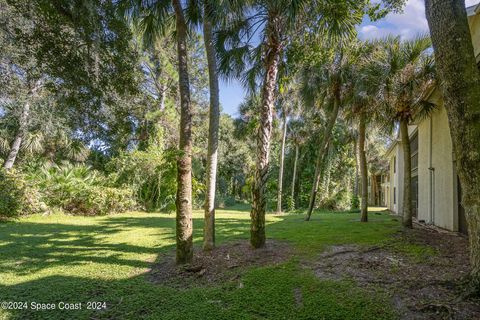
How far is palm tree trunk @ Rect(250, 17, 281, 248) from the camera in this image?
23.0 ft

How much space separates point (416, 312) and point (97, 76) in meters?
6.28

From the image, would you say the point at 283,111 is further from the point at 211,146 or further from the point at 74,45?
the point at 74,45

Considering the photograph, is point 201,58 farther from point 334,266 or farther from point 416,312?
point 416,312

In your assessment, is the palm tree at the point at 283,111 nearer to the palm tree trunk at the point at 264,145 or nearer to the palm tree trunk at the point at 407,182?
the palm tree trunk at the point at 407,182

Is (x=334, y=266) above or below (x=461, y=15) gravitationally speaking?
below

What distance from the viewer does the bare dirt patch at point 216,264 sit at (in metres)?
5.17

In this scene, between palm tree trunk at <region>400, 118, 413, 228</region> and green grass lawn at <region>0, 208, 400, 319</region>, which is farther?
palm tree trunk at <region>400, 118, 413, 228</region>

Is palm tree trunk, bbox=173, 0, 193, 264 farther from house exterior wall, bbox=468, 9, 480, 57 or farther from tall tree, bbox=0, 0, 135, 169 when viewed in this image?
house exterior wall, bbox=468, 9, 480, 57

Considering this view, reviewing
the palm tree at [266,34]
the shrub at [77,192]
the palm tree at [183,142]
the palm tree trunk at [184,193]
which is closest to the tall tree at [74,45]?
the palm tree at [183,142]

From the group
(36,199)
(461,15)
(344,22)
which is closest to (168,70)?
(36,199)

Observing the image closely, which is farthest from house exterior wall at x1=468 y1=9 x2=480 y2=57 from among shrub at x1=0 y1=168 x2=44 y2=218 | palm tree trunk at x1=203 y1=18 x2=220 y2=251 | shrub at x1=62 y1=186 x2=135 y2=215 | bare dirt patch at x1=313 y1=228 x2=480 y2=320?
shrub at x1=0 y1=168 x2=44 y2=218

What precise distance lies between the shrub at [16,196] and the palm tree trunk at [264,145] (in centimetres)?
1044

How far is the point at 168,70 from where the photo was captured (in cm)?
1978

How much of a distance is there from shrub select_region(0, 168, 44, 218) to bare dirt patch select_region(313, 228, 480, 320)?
12.2 meters
